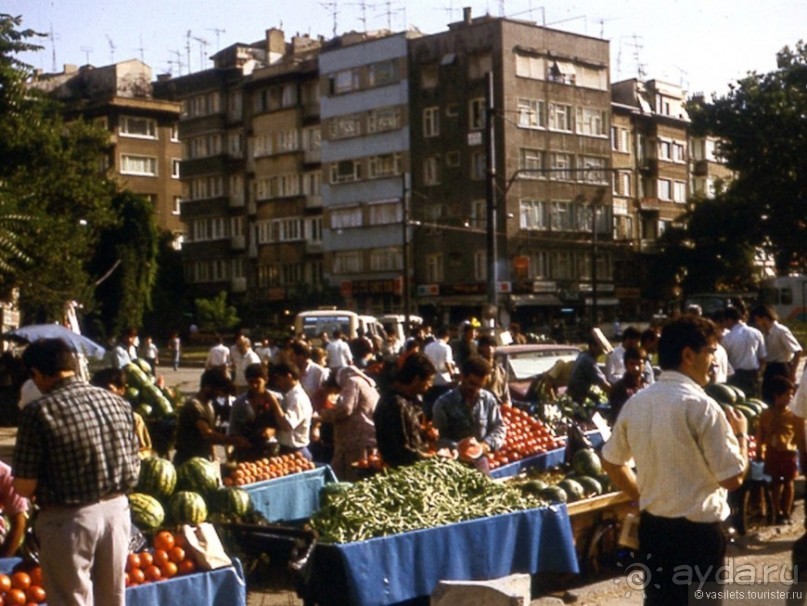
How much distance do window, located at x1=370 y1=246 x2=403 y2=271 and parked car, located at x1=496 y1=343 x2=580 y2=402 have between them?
50560 millimetres

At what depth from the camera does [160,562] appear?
324 inches

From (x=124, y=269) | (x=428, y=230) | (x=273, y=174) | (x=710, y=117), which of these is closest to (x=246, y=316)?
(x=273, y=174)

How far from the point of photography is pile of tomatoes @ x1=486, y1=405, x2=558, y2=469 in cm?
1274

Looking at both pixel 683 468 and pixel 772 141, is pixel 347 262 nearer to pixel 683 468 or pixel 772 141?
pixel 772 141

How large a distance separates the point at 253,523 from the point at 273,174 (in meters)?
70.7

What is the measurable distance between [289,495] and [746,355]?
8.03 metres

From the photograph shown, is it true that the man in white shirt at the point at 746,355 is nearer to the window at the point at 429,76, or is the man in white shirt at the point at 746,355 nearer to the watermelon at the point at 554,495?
the watermelon at the point at 554,495

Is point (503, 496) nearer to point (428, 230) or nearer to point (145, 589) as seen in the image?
point (145, 589)

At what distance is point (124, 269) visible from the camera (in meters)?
58.2

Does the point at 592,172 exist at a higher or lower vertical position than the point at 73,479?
higher

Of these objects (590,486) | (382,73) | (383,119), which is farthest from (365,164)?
(590,486)

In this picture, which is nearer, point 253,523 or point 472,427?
point 253,523

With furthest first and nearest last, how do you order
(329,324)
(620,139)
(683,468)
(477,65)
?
(620,139), (477,65), (329,324), (683,468)

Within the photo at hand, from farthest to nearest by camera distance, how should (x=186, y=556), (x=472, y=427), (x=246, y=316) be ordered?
(x=246, y=316), (x=472, y=427), (x=186, y=556)
